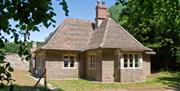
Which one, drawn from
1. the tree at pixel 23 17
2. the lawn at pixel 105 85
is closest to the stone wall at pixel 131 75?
the lawn at pixel 105 85

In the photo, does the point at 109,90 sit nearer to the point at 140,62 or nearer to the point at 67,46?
the point at 140,62

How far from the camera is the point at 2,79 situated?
3852 mm

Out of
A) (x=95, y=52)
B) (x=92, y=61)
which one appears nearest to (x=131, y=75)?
(x=95, y=52)

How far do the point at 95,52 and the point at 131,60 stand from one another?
3368 mm

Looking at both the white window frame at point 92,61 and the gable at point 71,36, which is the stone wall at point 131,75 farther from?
the gable at point 71,36

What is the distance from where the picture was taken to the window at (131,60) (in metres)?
28.0

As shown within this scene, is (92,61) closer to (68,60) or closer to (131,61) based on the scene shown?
(68,60)

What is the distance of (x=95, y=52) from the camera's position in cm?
2873

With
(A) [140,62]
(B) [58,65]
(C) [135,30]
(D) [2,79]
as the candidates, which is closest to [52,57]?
(B) [58,65]

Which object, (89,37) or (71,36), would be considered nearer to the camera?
(71,36)

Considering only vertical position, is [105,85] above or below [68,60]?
below

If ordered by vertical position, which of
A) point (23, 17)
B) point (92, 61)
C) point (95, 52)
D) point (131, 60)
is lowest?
point (92, 61)

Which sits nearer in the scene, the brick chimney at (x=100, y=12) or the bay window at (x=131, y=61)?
the bay window at (x=131, y=61)

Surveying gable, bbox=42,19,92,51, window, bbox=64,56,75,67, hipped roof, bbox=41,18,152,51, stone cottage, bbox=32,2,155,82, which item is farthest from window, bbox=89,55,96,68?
window, bbox=64,56,75,67
